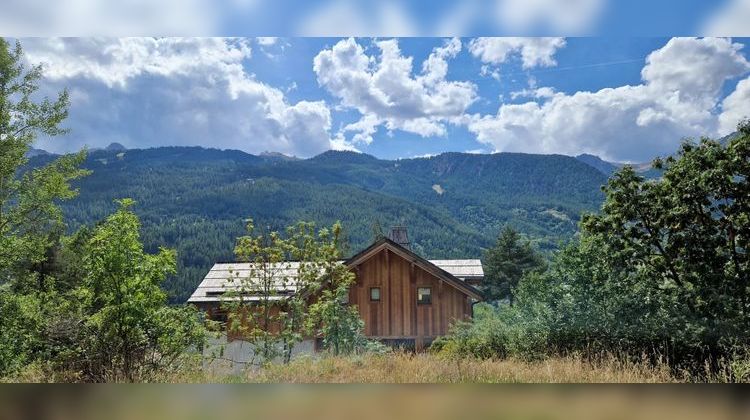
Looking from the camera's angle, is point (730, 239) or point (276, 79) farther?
point (276, 79)

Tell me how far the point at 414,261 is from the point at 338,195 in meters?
0.95


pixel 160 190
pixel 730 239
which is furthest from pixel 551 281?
pixel 160 190

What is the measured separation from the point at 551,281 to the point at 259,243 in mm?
2701

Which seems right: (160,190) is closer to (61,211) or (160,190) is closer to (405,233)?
(61,211)

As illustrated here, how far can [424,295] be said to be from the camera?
5.98 meters

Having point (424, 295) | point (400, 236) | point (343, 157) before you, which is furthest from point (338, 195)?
point (424, 295)

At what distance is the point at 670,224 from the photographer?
5980 mm

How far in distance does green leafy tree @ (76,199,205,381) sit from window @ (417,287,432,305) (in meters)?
1.90

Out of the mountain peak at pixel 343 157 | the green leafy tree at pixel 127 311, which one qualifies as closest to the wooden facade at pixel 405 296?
the mountain peak at pixel 343 157

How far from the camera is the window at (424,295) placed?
5957mm

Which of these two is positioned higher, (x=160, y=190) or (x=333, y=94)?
(x=333, y=94)

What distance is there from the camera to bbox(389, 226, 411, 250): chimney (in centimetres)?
609

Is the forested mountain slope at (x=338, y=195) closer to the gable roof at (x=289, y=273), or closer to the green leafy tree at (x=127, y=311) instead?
the gable roof at (x=289, y=273)

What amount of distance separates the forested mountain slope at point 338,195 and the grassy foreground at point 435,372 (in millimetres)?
985
